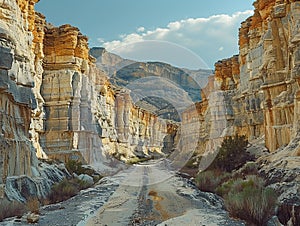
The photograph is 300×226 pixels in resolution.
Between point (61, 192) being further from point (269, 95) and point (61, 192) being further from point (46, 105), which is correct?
point (46, 105)

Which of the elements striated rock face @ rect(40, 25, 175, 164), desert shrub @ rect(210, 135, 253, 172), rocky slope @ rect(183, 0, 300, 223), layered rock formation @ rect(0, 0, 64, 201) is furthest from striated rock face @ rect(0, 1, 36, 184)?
desert shrub @ rect(210, 135, 253, 172)

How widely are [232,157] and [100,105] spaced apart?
20.8 metres

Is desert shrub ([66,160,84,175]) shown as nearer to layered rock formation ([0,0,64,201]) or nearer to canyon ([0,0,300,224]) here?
canyon ([0,0,300,224])

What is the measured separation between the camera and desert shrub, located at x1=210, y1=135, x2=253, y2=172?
18.9 m

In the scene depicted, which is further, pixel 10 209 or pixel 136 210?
pixel 136 210

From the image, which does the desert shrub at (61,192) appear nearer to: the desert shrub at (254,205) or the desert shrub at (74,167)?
the desert shrub at (74,167)

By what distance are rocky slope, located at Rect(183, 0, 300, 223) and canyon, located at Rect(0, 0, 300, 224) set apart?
→ 6 centimetres

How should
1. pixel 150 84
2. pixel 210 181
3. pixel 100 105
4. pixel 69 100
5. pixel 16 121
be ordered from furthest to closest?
pixel 150 84, pixel 100 105, pixel 69 100, pixel 210 181, pixel 16 121

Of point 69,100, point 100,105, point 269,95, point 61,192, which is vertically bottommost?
point 61,192

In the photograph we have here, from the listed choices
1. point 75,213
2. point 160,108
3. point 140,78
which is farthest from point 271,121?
point 140,78

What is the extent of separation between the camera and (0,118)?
12.1 m

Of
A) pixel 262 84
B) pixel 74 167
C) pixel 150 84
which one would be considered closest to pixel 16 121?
pixel 74 167

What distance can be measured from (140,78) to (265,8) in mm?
79604

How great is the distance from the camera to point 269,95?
18.3 meters
